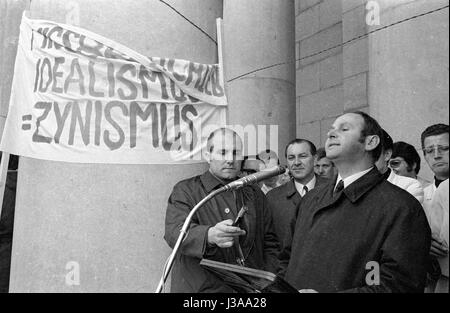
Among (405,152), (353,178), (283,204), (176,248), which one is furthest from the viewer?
Result: (283,204)

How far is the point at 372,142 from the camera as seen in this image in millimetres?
3086

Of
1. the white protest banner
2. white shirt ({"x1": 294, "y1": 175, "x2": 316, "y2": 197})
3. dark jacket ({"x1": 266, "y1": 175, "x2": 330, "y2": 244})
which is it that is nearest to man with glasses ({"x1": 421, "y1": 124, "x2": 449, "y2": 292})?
dark jacket ({"x1": 266, "y1": 175, "x2": 330, "y2": 244})

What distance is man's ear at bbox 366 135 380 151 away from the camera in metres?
3.08

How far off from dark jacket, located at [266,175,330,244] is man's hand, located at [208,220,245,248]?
1.03 m

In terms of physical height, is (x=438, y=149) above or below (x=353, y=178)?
above

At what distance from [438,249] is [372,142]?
2.11 feet

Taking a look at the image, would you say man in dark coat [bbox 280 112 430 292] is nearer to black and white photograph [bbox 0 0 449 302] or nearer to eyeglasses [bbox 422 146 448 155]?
black and white photograph [bbox 0 0 449 302]

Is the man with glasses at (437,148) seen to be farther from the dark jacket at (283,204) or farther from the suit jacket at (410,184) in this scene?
the dark jacket at (283,204)

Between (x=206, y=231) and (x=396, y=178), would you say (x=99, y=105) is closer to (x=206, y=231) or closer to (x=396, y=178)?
(x=206, y=231)

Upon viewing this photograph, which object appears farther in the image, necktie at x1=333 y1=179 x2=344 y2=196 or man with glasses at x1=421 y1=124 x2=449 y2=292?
man with glasses at x1=421 y1=124 x2=449 y2=292

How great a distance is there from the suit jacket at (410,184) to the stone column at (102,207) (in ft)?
4.29

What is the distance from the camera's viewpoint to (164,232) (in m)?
3.67

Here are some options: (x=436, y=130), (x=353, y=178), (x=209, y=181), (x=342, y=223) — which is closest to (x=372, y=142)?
(x=353, y=178)

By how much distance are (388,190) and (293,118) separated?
145 inches
